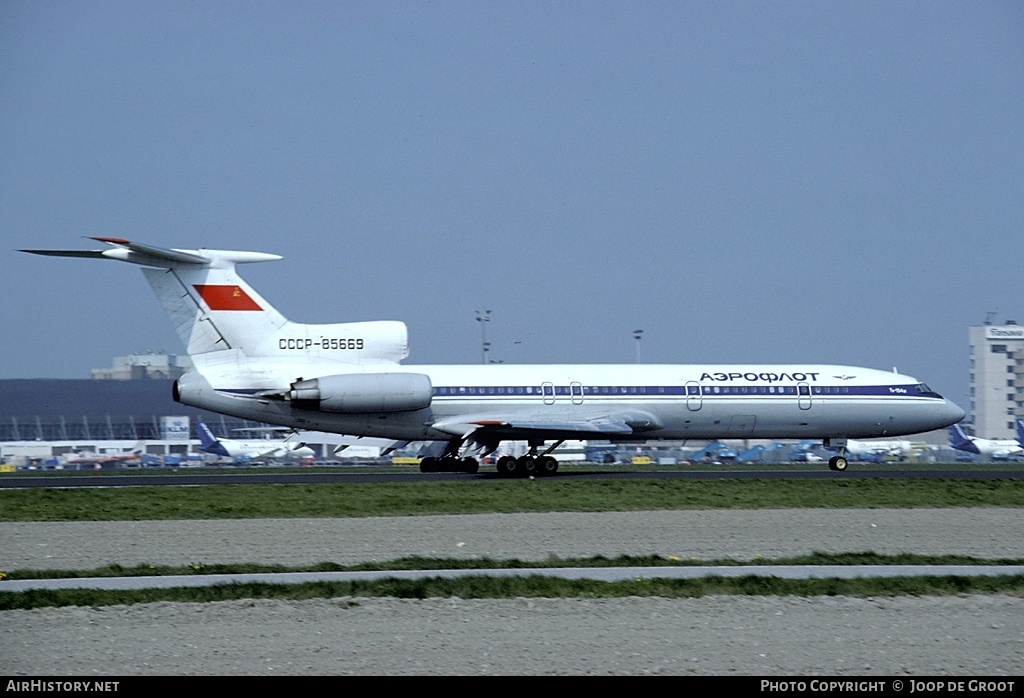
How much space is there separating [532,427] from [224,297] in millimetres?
10133

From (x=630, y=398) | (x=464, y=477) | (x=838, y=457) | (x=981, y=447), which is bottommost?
(x=981, y=447)

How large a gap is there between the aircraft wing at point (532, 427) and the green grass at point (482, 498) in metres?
3.43

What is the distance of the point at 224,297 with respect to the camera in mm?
33344

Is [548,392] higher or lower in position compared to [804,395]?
higher

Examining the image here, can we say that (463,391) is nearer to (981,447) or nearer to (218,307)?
(218,307)

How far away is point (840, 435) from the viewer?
3900 centimetres

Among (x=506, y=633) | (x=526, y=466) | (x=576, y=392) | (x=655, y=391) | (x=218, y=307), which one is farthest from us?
(x=655, y=391)

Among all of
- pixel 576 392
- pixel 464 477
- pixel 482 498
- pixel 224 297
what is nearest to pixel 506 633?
pixel 482 498

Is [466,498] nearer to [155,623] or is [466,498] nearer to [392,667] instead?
[155,623]

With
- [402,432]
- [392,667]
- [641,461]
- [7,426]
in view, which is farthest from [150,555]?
[7,426]

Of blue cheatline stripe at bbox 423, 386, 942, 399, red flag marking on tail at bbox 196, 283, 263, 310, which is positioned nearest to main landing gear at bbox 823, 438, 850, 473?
blue cheatline stripe at bbox 423, 386, 942, 399

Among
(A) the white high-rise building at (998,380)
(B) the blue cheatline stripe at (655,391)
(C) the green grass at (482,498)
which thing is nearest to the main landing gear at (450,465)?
(B) the blue cheatline stripe at (655,391)

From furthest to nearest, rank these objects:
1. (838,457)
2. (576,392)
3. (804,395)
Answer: (838,457) < (804,395) < (576,392)
